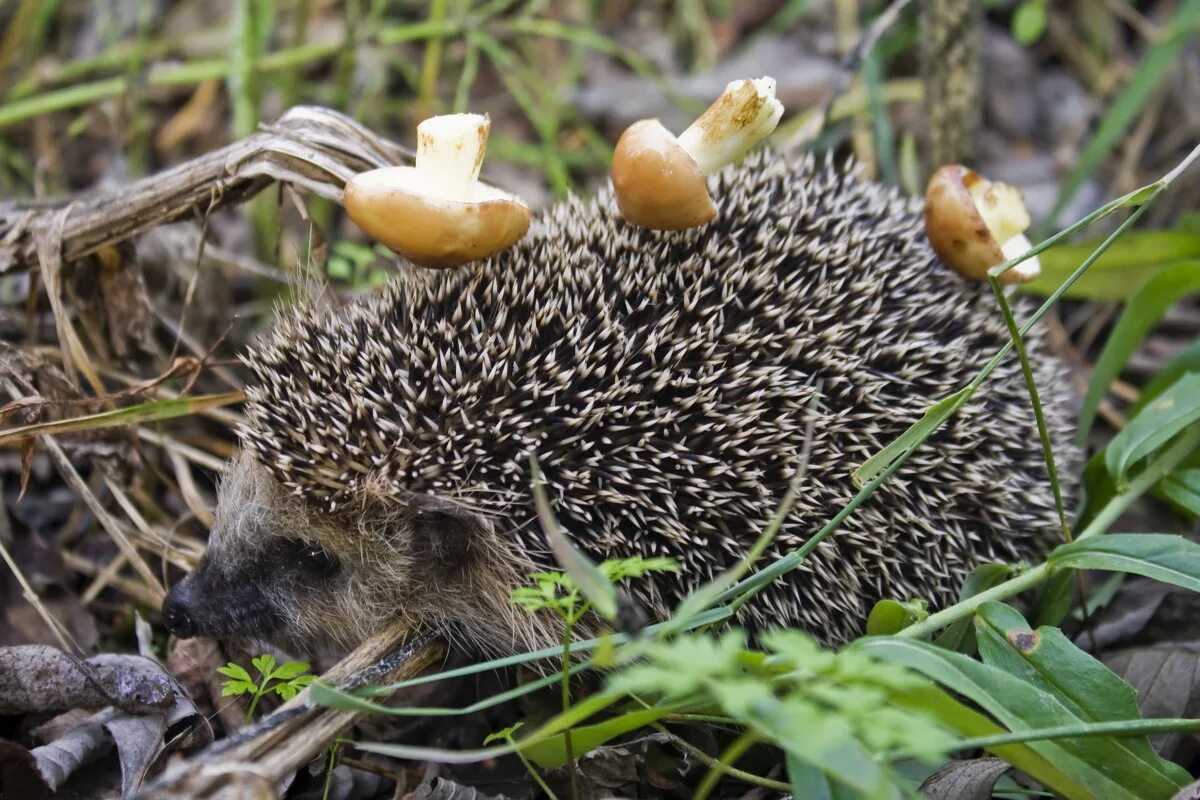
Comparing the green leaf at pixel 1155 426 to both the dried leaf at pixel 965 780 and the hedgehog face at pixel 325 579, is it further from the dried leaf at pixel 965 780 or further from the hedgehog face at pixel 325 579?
the hedgehog face at pixel 325 579

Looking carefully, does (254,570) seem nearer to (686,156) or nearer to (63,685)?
(63,685)

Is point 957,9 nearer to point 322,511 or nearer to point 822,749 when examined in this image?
point 322,511

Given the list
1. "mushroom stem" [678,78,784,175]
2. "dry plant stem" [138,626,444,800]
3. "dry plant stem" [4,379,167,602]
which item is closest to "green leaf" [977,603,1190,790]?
"mushroom stem" [678,78,784,175]

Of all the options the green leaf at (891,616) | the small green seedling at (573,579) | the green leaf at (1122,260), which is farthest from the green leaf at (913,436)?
the green leaf at (1122,260)

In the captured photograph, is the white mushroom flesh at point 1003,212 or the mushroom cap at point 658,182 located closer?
the mushroom cap at point 658,182

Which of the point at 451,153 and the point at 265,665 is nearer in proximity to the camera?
the point at 265,665

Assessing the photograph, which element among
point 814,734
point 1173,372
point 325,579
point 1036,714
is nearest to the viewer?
point 814,734

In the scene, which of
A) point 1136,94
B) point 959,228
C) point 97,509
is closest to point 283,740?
point 97,509

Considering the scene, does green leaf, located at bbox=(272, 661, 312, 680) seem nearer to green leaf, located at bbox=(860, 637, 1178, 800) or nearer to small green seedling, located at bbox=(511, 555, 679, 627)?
small green seedling, located at bbox=(511, 555, 679, 627)
